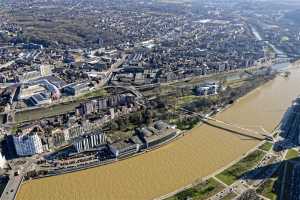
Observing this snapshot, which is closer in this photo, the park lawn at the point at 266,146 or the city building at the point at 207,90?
the park lawn at the point at 266,146

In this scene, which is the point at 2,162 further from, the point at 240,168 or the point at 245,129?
the point at 245,129

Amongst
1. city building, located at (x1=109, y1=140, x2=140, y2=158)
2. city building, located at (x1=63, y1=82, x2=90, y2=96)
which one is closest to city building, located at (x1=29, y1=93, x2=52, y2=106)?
city building, located at (x1=63, y1=82, x2=90, y2=96)

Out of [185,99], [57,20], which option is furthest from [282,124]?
[57,20]

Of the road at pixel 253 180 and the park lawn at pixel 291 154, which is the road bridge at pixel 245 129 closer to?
the park lawn at pixel 291 154

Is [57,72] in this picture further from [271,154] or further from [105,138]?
[271,154]

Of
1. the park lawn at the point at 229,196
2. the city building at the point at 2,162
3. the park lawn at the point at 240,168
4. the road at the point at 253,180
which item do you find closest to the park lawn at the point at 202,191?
the road at the point at 253,180

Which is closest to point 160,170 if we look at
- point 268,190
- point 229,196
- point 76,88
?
point 229,196

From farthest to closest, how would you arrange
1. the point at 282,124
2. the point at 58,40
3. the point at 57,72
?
1. the point at 58,40
2. the point at 57,72
3. the point at 282,124
